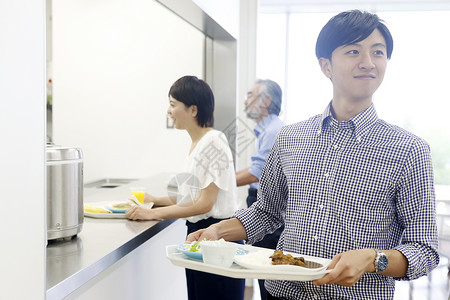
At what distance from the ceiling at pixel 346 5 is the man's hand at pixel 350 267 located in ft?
14.5

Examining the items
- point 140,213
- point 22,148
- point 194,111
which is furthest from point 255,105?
point 22,148

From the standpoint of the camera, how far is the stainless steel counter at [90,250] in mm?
1290

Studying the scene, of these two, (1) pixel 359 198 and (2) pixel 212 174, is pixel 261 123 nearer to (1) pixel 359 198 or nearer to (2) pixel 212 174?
(2) pixel 212 174

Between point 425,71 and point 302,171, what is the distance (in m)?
4.60

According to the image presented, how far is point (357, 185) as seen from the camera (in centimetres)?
129

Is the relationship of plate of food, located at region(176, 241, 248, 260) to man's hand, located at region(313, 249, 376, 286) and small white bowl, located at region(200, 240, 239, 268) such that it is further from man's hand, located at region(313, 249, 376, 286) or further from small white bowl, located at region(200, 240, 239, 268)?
man's hand, located at region(313, 249, 376, 286)

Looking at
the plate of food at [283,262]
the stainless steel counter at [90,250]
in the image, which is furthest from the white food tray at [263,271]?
the stainless steel counter at [90,250]

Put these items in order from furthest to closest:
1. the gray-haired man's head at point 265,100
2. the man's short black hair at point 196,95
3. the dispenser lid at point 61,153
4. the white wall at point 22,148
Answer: the gray-haired man's head at point 265,100 → the man's short black hair at point 196,95 → the dispenser lid at point 61,153 → the white wall at point 22,148

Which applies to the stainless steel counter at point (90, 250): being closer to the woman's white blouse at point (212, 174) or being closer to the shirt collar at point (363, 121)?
the woman's white blouse at point (212, 174)

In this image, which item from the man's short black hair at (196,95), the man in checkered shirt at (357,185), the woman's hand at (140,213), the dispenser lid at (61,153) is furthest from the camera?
the man's short black hair at (196,95)

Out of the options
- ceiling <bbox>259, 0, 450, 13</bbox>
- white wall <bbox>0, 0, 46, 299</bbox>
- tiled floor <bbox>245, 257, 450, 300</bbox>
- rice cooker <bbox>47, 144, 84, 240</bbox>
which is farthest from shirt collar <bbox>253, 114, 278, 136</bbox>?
ceiling <bbox>259, 0, 450, 13</bbox>

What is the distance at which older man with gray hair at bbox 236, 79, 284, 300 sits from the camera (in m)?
3.08

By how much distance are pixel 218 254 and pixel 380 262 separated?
37 cm

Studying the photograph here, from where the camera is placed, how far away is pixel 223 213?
7.25ft
